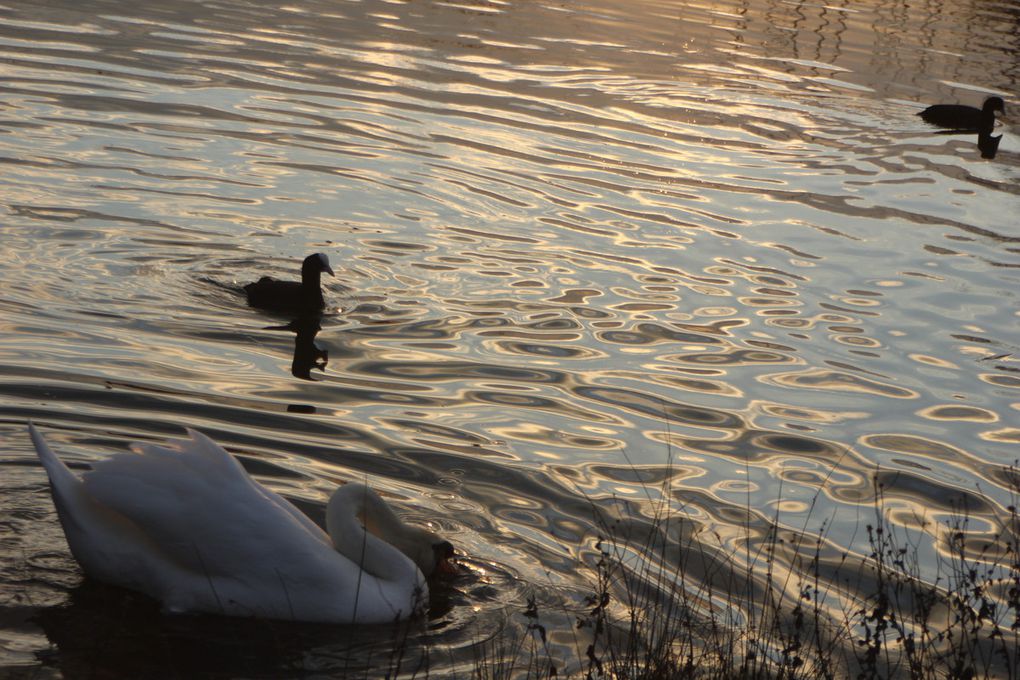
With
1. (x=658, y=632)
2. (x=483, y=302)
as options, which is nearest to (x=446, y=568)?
(x=658, y=632)

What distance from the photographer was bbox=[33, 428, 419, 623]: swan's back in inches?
270

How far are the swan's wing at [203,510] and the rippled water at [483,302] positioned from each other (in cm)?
41

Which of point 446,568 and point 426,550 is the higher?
point 426,550

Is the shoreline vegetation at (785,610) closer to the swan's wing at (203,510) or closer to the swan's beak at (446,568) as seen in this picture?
the swan's beak at (446,568)

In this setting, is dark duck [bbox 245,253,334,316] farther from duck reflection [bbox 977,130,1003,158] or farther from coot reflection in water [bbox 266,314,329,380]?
duck reflection [bbox 977,130,1003,158]

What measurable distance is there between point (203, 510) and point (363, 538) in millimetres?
821

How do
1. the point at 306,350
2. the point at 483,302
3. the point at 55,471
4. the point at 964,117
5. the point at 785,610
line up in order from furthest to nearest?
the point at 964,117 < the point at 483,302 < the point at 306,350 < the point at 785,610 < the point at 55,471

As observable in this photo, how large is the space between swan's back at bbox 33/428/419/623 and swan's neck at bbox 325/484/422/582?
0.15 metres

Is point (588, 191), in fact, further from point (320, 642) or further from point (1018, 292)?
point (320, 642)

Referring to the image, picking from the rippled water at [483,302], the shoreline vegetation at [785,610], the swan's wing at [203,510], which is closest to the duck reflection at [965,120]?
the rippled water at [483,302]

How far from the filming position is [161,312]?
12227 mm

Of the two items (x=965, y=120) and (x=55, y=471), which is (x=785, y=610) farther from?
(x=965, y=120)

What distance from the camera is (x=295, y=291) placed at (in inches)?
497

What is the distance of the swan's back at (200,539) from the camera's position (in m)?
6.87
